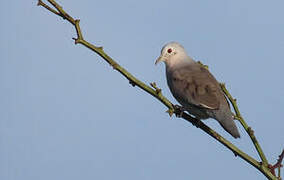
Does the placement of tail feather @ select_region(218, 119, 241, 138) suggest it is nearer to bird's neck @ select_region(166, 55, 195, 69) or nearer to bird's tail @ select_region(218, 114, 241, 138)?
bird's tail @ select_region(218, 114, 241, 138)

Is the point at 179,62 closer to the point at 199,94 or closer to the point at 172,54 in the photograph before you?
the point at 172,54

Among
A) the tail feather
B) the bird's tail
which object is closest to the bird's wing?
the bird's tail

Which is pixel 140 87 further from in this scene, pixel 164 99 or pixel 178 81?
pixel 178 81

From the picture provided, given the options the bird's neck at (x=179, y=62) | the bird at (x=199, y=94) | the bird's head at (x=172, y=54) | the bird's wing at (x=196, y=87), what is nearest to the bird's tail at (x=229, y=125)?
the bird at (x=199, y=94)

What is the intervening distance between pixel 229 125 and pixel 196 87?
1.22 m

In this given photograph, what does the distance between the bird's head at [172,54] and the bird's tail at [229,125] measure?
2.32 meters

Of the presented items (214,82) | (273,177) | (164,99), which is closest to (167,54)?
(214,82)

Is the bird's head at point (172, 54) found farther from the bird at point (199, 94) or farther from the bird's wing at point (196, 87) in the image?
the bird's wing at point (196, 87)

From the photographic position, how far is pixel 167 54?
27.3 feet

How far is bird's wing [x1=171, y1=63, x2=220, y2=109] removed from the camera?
21.0ft

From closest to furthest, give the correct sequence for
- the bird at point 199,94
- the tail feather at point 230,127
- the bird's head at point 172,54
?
the tail feather at point 230,127 < the bird at point 199,94 < the bird's head at point 172,54

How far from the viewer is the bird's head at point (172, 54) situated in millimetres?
8172

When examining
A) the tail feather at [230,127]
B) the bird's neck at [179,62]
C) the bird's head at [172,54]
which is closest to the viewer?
the tail feather at [230,127]

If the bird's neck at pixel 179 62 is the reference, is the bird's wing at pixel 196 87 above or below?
below
